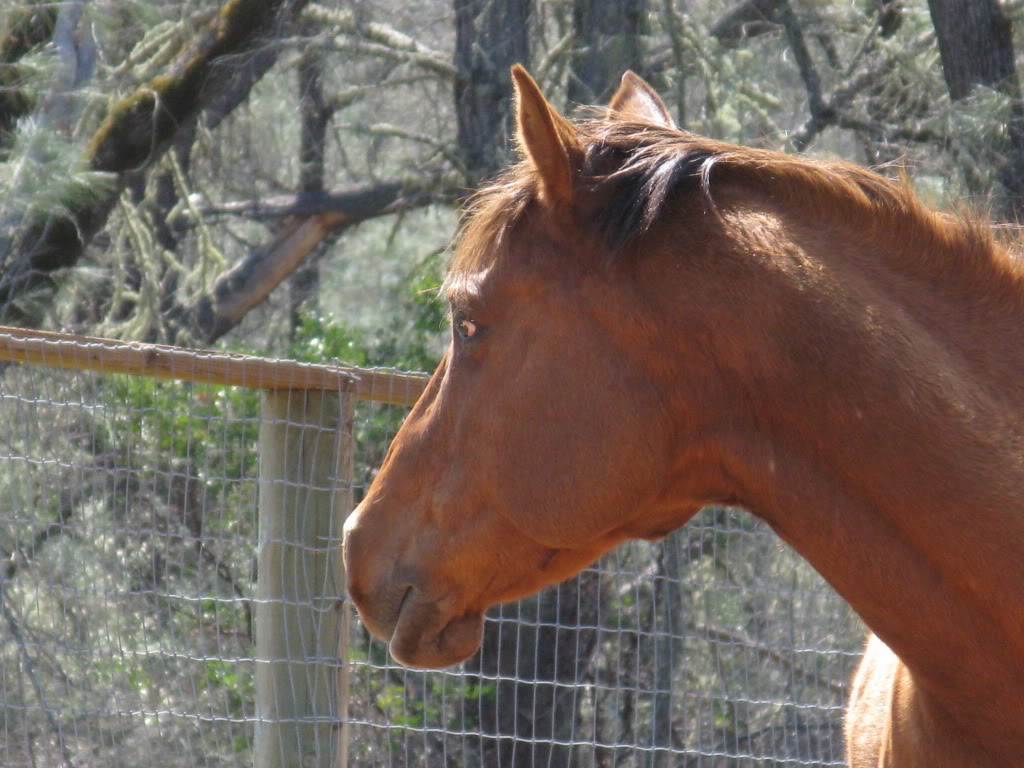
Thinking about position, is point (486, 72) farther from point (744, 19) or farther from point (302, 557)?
point (302, 557)

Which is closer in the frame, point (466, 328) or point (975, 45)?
point (466, 328)

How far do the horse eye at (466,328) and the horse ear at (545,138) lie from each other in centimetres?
26

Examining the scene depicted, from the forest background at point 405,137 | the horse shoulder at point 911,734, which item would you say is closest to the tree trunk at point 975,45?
the forest background at point 405,137

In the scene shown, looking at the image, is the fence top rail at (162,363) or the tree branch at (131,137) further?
the tree branch at (131,137)

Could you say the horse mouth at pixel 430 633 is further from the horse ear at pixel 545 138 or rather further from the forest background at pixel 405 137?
the forest background at pixel 405 137

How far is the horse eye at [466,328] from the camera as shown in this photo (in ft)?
6.40

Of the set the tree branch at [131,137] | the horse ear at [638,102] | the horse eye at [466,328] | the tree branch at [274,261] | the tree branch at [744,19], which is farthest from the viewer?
the tree branch at [274,261]

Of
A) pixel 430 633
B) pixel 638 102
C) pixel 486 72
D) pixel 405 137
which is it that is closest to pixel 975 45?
pixel 486 72

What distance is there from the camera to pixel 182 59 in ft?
21.5

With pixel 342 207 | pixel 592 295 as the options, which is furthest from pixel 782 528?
pixel 342 207

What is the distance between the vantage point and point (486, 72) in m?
6.94

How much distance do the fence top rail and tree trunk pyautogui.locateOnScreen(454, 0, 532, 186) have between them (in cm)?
372

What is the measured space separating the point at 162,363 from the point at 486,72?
14.7 feet

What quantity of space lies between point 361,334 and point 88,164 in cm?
196
